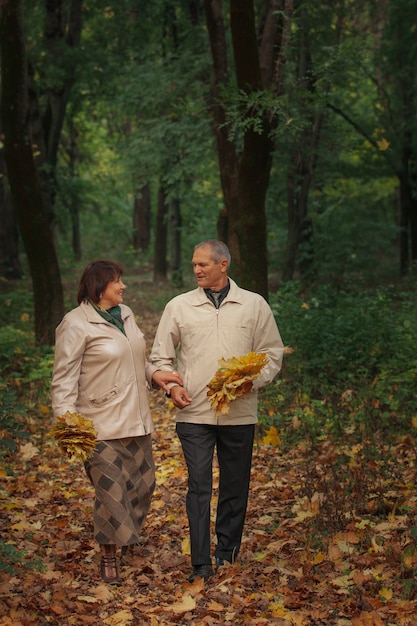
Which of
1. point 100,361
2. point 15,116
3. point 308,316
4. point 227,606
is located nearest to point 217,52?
point 15,116

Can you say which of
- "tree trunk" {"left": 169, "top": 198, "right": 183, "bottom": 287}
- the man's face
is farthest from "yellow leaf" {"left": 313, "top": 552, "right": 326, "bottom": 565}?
"tree trunk" {"left": 169, "top": 198, "right": 183, "bottom": 287}

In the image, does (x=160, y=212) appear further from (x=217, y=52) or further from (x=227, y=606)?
(x=227, y=606)

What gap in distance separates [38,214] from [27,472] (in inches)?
239

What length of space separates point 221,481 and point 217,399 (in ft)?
2.68

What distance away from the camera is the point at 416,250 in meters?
22.0

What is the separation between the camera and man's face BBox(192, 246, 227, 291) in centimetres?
527

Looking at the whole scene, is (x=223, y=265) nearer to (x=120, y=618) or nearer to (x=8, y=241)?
(x=120, y=618)

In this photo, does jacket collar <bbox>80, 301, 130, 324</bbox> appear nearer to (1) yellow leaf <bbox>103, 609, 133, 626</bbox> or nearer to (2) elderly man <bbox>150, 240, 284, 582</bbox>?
(2) elderly man <bbox>150, 240, 284, 582</bbox>

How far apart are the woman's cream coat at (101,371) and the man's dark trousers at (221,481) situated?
0.41m

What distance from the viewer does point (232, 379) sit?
4.97 m

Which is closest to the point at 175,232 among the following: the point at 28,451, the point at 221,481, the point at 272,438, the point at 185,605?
the point at 28,451

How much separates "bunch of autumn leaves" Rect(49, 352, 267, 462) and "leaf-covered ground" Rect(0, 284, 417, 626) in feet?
2.68

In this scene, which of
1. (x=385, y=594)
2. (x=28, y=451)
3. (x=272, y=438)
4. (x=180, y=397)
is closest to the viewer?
(x=385, y=594)

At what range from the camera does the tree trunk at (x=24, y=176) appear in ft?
39.1
